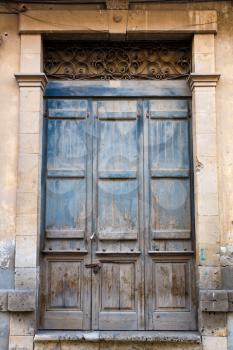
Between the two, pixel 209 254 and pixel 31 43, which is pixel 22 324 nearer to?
pixel 209 254

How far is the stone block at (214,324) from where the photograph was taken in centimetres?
631

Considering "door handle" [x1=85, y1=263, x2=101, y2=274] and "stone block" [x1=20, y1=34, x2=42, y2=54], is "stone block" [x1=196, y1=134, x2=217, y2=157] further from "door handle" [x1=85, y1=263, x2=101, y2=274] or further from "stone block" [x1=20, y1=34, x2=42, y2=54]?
"stone block" [x1=20, y1=34, x2=42, y2=54]

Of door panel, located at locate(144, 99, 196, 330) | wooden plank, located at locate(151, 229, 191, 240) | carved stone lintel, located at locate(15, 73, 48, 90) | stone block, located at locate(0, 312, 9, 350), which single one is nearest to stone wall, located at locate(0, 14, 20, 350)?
stone block, located at locate(0, 312, 9, 350)

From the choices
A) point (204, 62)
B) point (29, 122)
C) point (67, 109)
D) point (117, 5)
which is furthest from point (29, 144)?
point (204, 62)

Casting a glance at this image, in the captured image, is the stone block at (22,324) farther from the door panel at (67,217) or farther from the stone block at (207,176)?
the stone block at (207,176)

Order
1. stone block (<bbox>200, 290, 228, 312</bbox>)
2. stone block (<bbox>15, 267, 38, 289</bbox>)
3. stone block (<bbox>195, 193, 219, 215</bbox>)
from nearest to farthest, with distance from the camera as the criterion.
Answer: stone block (<bbox>200, 290, 228, 312</bbox>)
stone block (<bbox>15, 267, 38, 289</bbox>)
stone block (<bbox>195, 193, 219, 215</bbox>)

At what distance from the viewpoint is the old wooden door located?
672 cm

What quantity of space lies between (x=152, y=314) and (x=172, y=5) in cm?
380

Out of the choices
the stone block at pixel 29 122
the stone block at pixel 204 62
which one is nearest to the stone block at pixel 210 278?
the stone block at pixel 204 62

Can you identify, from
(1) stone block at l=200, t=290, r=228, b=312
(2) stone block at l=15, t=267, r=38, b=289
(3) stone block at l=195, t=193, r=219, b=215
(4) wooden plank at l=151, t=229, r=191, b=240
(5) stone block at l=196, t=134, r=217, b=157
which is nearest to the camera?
(1) stone block at l=200, t=290, r=228, b=312

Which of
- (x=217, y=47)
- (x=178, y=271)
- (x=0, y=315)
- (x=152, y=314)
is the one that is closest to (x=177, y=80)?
(x=217, y=47)

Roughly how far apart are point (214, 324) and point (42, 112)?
A: 129 inches

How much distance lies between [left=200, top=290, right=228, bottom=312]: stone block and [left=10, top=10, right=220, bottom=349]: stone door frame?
4.7 inches

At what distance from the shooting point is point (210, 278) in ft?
21.1
